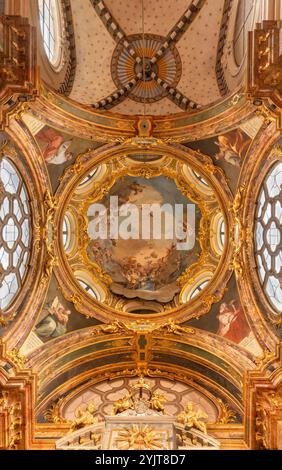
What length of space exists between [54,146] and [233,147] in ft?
13.6

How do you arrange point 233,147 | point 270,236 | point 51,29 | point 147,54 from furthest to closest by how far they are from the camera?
point 147,54 < point 51,29 < point 233,147 < point 270,236

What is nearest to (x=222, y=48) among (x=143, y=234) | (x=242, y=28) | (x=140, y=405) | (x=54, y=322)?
(x=242, y=28)

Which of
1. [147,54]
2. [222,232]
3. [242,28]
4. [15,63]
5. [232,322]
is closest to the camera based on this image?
[15,63]

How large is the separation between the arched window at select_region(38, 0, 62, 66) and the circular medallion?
6.13 feet

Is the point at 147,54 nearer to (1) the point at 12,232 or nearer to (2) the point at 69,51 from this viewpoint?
(2) the point at 69,51

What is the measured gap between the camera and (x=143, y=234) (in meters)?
17.3

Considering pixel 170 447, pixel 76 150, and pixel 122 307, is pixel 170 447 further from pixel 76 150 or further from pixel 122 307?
pixel 76 150

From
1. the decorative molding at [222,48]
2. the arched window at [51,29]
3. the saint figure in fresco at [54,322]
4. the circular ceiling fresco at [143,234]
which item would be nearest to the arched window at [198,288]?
the circular ceiling fresco at [143,234]

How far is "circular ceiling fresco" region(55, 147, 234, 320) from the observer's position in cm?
1650

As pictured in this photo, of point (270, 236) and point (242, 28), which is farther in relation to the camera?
point (242, 28)

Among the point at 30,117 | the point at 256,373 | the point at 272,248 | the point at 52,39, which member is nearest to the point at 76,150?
the point at 30,117

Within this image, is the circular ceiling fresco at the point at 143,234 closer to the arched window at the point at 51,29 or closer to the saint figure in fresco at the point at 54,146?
the saint figure in fresco at the point at 54,146

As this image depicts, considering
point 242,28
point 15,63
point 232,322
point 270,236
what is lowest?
point 232,322

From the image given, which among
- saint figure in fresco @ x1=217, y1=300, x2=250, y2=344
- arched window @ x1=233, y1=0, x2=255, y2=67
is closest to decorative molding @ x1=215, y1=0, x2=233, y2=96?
arched window @ x1=233, y1=0, x2=255, y2=67
